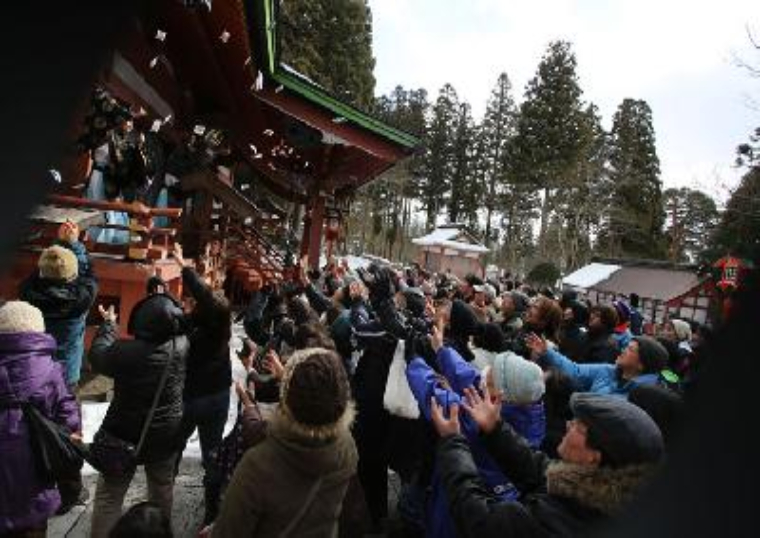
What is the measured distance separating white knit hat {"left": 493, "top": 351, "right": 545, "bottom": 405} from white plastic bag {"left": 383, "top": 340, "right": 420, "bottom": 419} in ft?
3.22

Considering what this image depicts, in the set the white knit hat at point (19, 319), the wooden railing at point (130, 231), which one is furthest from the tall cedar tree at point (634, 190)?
the white knit hat at point (19, 319)

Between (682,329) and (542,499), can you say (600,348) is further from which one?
(542,499)

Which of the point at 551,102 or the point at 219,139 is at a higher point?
the point at 551,102

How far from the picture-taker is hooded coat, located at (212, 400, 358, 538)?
7.79 feet

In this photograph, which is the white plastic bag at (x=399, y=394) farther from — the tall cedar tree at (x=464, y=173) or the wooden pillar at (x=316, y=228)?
the tall cedar tree at (x=464, y=173)

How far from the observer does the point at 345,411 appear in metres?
2.59

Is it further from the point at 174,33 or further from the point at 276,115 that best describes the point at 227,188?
the point at 174,33

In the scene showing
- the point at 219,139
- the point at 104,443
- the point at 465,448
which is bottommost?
the point at 104,443

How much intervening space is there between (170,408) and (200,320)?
23.0 inches

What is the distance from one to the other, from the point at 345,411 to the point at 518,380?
2.94 ft

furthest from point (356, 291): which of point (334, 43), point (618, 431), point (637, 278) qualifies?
point (637, 278)

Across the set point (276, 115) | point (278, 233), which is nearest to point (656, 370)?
point (276, 115)

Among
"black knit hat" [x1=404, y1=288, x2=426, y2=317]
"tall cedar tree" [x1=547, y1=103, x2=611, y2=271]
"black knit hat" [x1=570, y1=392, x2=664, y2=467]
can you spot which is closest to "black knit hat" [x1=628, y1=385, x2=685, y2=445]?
"black knit hat" [x1=570, y1=392, x2=664, y2=467]

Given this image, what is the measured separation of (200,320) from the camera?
154 inches
